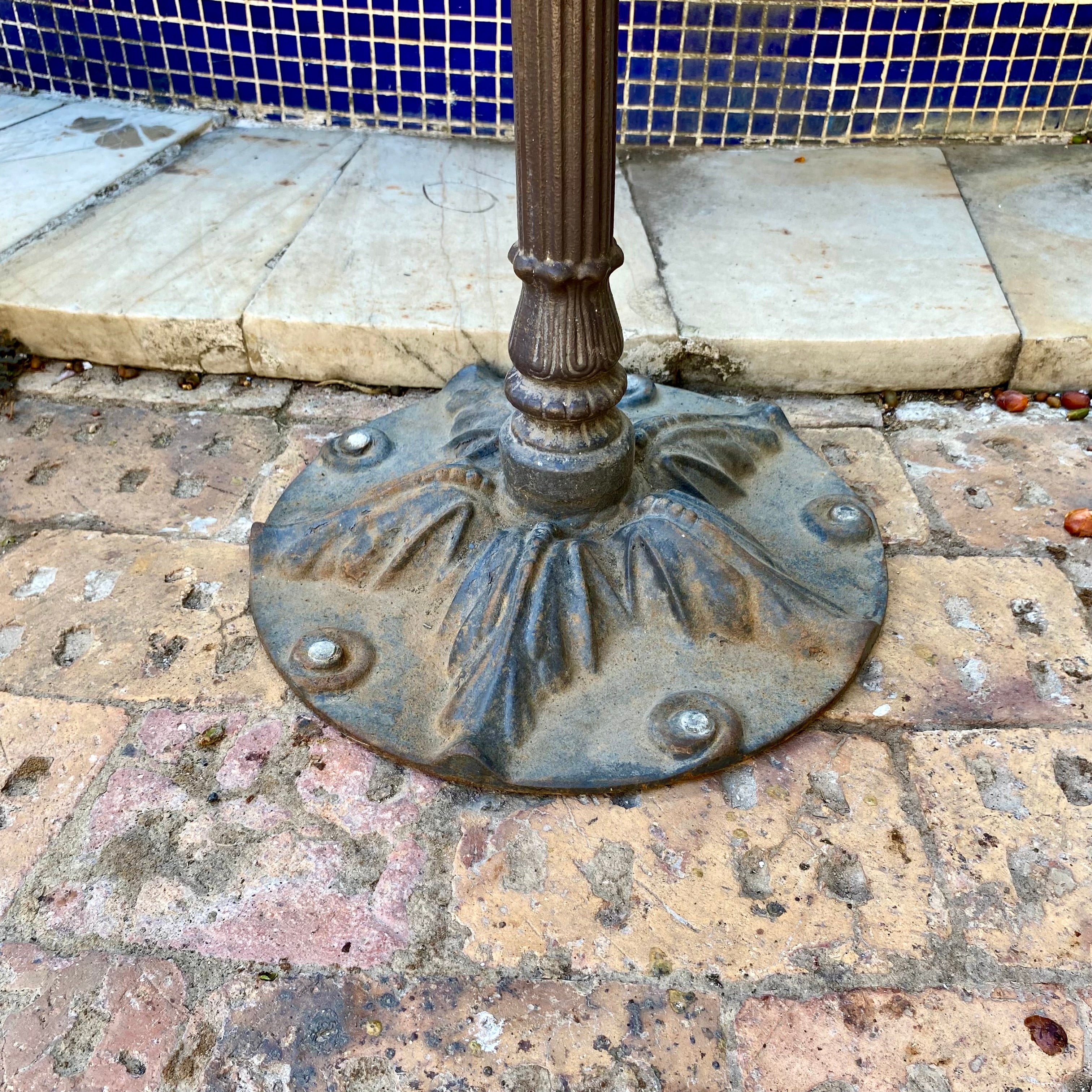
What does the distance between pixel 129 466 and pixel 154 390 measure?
0.28m

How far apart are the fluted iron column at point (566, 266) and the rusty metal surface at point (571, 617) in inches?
3.2

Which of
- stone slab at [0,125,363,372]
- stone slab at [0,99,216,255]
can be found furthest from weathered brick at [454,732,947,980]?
stone slab at [0,99,216,255]

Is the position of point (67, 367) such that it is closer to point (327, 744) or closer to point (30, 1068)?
point (327, 744)

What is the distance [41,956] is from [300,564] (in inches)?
26.0

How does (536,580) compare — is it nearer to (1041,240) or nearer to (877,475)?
(877,475)

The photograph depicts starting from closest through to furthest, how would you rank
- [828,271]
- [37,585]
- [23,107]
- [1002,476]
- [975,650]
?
[975,650], [37,585], [1002,476], [828,271], [23,107]

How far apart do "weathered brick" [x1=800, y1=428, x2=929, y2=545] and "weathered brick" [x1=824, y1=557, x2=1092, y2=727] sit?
0.08 m

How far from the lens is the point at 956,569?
1.72m

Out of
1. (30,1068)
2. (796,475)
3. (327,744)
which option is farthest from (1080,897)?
(30,1068)

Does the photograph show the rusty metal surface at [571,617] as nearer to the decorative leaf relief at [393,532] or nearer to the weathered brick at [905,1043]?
the decorative leaf relief at [393,532]

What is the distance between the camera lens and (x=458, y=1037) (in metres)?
1.13

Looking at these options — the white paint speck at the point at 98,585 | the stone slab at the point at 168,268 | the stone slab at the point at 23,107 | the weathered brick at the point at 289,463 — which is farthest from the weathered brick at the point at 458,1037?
the stone slab at the point at 23,107

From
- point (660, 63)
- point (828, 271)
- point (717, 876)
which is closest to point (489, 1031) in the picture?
point (717, 876)

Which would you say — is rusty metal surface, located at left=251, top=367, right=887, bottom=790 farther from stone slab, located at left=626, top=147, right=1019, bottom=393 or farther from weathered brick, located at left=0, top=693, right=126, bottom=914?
stone slab, located at left=626, top=147, right=1019, bottom=393
